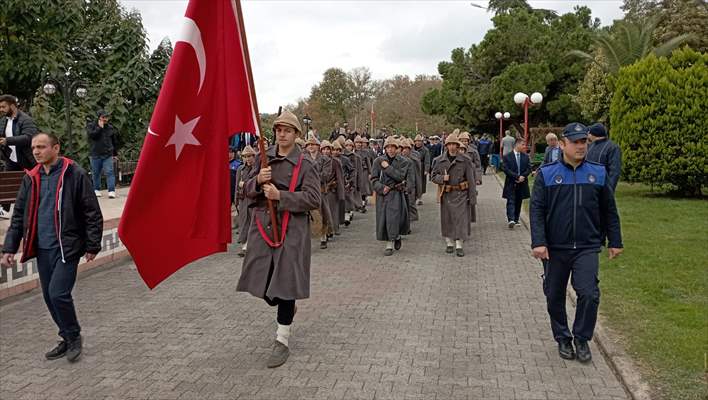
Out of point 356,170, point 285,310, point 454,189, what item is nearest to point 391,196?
point 454,189

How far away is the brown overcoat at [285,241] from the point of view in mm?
5531

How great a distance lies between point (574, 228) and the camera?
219 inches

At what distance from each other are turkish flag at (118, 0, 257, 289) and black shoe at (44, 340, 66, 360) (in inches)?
80.7

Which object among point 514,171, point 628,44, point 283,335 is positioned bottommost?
point 283,335

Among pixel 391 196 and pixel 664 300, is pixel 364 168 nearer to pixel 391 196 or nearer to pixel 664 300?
pixel 391 196

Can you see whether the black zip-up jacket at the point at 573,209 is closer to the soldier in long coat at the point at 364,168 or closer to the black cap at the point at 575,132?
the black cap at the point at 575,132

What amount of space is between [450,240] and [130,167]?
12.9 metres

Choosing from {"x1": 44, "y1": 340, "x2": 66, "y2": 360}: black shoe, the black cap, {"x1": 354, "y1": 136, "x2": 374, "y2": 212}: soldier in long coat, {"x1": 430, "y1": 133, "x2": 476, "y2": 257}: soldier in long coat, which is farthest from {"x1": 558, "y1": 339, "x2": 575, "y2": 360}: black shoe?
{"x1": 354, "y1": 136, "x2": 374, "y2": 212}: soldier in long coat

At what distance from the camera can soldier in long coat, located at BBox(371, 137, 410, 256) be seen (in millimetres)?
11273

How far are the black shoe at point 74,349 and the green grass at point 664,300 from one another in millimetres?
4513

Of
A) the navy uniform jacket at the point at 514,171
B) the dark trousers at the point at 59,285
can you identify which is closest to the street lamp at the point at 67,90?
the navy uniform jacket at the point at 514,171

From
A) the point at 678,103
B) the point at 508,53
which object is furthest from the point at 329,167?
the point at 508,53

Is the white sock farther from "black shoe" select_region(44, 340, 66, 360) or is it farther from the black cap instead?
the black cap

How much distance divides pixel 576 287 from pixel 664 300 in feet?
7.96
